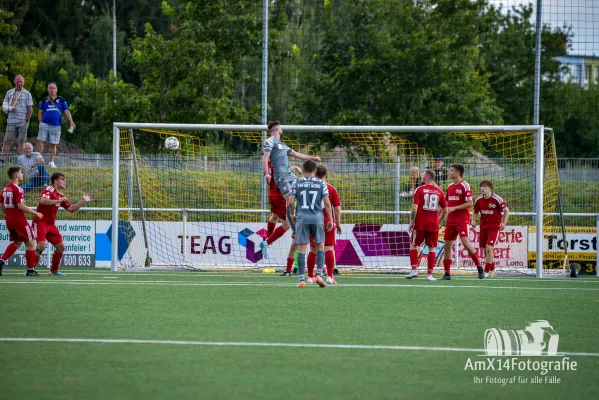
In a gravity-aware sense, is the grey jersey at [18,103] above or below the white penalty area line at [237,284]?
above

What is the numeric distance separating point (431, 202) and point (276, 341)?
302 inches

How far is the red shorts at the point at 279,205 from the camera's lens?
1406 centimetres

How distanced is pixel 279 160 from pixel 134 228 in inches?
181

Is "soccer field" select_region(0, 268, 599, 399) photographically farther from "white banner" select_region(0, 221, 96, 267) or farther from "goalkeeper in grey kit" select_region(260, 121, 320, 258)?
"white banner" select_region(0, 221, 96, 267)

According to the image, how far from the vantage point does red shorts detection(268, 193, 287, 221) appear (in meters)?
14.1

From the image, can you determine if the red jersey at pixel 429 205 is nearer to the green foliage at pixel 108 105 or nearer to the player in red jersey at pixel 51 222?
the player in red jersey at pixel 51 222

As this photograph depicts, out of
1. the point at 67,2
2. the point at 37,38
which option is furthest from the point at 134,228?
the point at 67,2

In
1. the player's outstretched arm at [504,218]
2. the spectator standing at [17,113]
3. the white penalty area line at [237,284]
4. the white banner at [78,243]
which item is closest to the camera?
the white penalty area line at [237,284]

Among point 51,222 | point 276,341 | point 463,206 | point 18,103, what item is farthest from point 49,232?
point 276,341

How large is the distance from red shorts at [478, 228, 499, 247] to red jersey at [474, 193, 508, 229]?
0.22 feet

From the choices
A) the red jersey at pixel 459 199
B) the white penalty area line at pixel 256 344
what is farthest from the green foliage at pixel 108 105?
the white penalty area line at pixel 256 344

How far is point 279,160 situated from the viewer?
13781 mm

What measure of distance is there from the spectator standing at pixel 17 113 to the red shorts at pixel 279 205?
7972 mm

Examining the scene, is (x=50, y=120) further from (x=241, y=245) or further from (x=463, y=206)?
(x=463, y=206)
